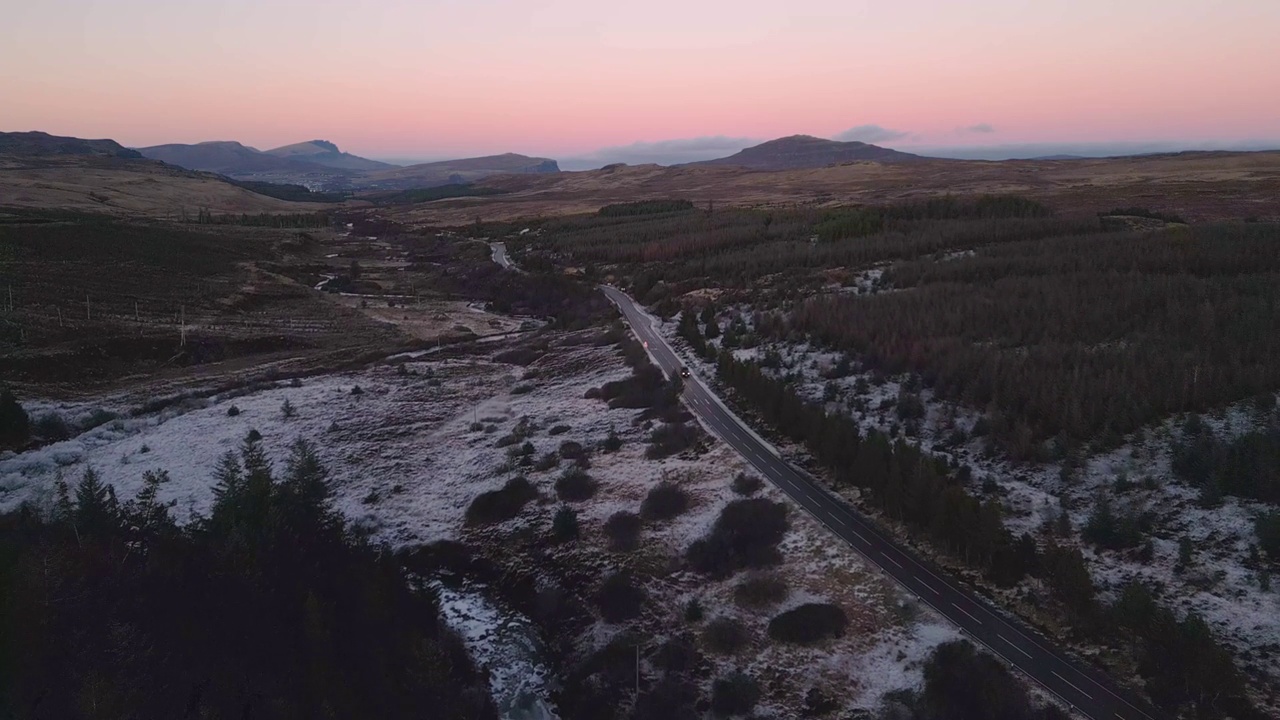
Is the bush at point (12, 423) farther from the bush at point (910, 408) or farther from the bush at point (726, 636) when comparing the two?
the bush at point (910, 408)

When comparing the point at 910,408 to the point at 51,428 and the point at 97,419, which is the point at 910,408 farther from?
the point at 51,428

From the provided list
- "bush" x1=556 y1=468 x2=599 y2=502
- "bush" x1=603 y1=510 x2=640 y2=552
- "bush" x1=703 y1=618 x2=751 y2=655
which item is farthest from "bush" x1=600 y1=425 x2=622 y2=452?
"bush" x1=703 y1=618 x2=751 y2=655

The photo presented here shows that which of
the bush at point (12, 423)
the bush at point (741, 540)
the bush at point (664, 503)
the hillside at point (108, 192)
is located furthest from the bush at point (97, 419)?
the hillside at point (108, 192)

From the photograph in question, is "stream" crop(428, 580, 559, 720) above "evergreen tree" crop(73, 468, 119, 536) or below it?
below

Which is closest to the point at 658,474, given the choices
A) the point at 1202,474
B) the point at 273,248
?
the point at 1202,474

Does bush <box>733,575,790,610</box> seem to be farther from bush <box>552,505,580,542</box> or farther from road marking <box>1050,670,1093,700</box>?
road marking <box>1050,670,1093,700</box>
